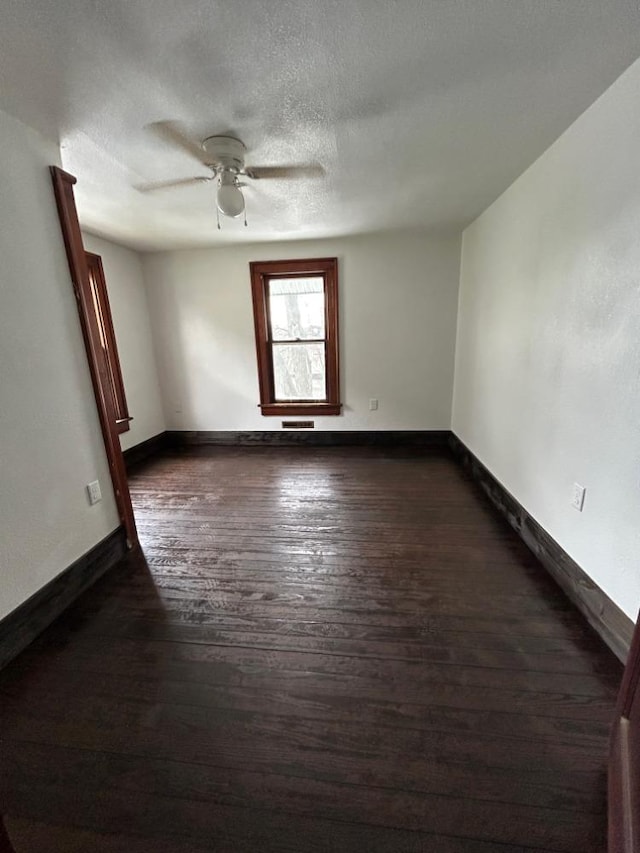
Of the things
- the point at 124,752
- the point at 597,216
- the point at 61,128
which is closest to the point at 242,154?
the point at 61,128

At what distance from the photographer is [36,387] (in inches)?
62.6

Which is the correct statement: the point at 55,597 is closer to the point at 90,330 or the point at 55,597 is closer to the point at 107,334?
the point at 90,330

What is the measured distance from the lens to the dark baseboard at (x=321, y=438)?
396 cm

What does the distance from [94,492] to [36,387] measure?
67 centimetres

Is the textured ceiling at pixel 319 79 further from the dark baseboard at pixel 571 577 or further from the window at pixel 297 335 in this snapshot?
the dark baseboard at pixel 571 577

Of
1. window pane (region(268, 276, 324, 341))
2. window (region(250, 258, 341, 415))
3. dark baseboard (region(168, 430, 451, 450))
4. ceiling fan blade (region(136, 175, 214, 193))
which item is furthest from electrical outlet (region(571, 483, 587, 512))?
window pane (region(268, 276, 324, 341))

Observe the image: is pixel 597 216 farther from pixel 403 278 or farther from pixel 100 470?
pixel 100 470

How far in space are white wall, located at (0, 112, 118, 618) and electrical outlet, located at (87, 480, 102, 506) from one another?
0.14 feet

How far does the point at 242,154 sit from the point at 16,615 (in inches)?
100

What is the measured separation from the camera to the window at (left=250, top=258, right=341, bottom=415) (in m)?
3.68

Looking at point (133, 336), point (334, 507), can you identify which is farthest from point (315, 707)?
point (133, 336)

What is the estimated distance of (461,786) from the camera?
3.22ft

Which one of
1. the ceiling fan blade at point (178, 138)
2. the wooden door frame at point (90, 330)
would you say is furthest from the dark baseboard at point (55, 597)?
the ceiling fan blade at point (178, 138)

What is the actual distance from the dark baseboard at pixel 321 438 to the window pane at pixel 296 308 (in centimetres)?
120
